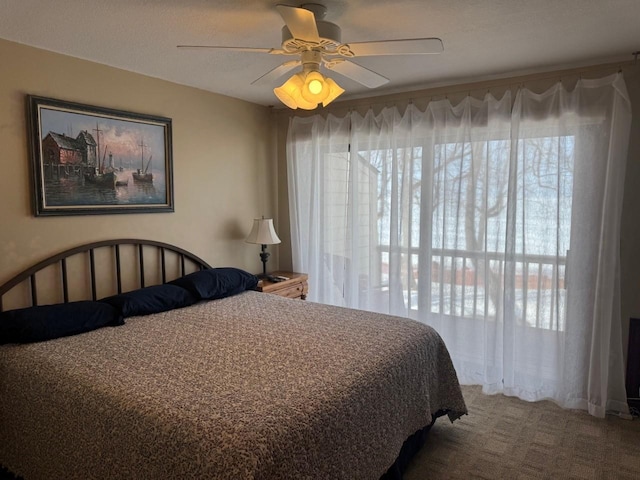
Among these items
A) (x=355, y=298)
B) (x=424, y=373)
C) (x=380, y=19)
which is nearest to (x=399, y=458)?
(x=424, y=373)

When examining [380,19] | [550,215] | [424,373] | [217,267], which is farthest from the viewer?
[217,267]

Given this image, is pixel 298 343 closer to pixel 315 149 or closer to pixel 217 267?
pixel 217 267

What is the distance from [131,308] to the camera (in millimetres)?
2818

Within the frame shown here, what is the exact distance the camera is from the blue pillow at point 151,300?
2820mm

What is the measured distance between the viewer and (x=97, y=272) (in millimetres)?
3041

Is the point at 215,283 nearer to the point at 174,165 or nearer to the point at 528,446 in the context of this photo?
the point at 174,165

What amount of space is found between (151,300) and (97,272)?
18.3 inches

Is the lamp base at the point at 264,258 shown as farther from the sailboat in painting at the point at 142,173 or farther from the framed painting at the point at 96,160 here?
the sailboat in painting at the point at 142,173

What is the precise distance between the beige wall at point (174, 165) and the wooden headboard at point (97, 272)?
0.07 m

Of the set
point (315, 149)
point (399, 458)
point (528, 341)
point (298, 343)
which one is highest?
point (315, 149)

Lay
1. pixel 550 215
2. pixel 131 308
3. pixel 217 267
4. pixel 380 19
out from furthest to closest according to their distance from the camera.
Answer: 1. pixel 217 267
2. pixel 550 215
3. pixel 131 308
4. pixel 380 19

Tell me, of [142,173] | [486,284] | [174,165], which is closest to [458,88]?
[486,284]

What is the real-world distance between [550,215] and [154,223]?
9.76 feet

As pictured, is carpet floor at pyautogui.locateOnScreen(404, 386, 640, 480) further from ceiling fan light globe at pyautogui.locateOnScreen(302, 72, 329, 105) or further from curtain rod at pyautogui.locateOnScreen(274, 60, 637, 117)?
curtain rod at pyautogui.locateOnScreen(274, 60, 637, 117)
